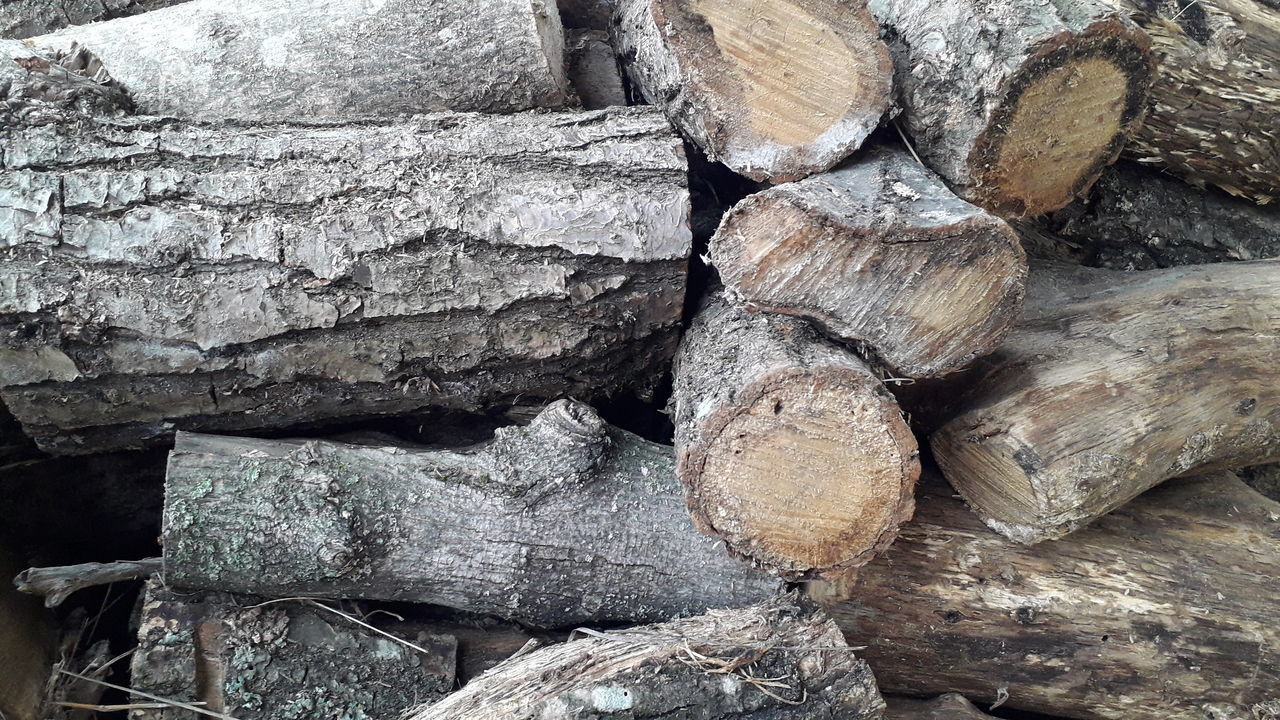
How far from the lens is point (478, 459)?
178 centimetres

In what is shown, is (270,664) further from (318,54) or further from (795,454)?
(318,54)

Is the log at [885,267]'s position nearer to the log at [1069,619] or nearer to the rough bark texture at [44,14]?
the log at [1069,619]

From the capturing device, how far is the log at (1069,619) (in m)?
1.81

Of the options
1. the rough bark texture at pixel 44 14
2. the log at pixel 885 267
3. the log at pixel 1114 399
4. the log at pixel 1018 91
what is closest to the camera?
the log at pixel 885 267

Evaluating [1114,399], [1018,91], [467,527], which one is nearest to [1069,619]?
[1114,399]

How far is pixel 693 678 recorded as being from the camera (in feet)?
4.89

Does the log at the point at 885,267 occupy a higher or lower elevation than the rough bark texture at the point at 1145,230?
higher

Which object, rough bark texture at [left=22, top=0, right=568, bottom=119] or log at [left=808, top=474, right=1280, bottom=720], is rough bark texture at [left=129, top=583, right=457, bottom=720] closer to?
log at [left=808, top=474, right=1280, bottom=720]

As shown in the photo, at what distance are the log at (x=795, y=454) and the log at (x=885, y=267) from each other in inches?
3.3

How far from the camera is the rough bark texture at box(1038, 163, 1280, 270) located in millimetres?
2352

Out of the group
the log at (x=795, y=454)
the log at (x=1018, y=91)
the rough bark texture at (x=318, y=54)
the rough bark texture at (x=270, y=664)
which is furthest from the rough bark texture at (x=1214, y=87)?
the rough bark texture at (x=270, y=664)

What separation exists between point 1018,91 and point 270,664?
177 cm

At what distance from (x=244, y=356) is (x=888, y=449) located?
48.4 inches

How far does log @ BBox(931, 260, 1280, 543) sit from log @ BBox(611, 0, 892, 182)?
0.61m
